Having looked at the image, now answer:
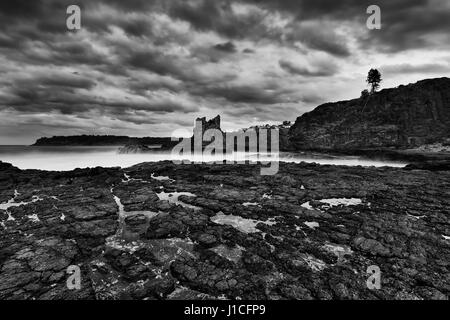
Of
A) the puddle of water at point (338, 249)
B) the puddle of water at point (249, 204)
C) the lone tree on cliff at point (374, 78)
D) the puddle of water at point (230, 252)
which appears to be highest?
the lone tree on cliff at point (374, 78)

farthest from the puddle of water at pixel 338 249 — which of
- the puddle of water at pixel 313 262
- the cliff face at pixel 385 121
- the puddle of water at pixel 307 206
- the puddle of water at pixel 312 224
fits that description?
the cliff face at pixel 385 121

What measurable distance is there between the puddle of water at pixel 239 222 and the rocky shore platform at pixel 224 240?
69 millimetres

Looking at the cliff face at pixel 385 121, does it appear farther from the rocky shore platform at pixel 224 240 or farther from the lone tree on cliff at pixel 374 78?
the rocky shore platform at pixel 224 240

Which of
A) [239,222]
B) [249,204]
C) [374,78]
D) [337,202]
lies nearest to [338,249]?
[239,222]

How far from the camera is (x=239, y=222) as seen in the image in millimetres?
17062

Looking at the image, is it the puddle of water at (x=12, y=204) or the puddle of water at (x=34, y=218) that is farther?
the puddle of water at (x=12, y=204)

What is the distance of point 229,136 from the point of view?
328 ft

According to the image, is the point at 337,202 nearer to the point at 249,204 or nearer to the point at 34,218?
the point at 249,204

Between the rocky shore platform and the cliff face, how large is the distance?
66.0 metres

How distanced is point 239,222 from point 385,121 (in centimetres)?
9019

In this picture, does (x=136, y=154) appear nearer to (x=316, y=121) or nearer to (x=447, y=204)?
(x=316, y=121)

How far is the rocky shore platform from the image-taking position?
398 inches

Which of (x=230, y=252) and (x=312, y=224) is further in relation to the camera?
(x=312, y=224)

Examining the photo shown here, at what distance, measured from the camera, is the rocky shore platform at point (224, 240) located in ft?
33.2
